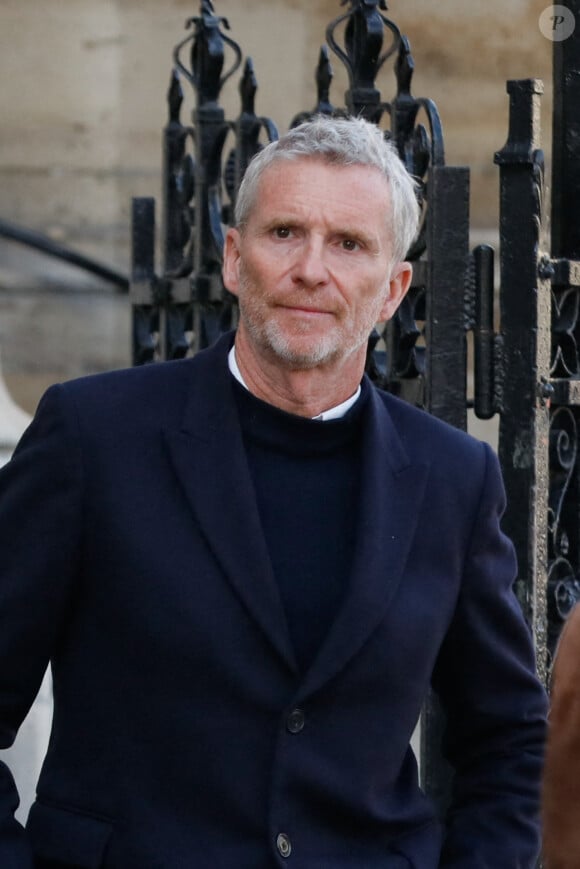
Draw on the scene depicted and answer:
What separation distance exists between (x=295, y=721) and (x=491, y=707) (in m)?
0.43

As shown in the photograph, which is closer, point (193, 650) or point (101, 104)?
point (193, 650)

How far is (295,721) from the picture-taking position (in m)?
2.61

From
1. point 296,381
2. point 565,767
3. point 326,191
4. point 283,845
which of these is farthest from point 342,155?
point 565,767

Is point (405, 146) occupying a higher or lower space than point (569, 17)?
lower

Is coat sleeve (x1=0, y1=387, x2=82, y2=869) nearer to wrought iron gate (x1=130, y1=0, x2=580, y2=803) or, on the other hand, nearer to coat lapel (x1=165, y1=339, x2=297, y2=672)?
coat lapel (x1=165, y1=339, x2=297, y2=672)

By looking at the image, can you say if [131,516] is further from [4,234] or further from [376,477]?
[4,234]

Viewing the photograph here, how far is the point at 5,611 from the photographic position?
8.59 feet

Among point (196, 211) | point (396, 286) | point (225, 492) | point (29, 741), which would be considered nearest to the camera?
point (225, 492)

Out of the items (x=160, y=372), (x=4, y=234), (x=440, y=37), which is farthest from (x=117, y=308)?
(x=160, y=372)

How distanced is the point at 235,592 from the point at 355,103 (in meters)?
1.49

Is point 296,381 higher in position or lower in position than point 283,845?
higher

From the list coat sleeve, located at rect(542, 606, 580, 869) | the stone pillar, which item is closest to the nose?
coat sleeve, located at rect(542, 606, 580, 869)

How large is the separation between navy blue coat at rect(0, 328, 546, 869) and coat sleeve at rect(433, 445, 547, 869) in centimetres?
7

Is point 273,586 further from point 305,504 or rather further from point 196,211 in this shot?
point 196,211
